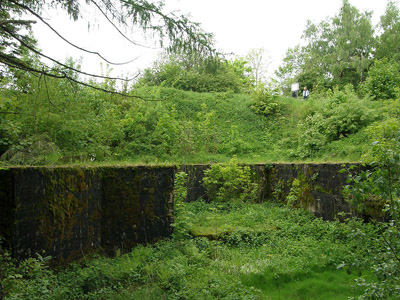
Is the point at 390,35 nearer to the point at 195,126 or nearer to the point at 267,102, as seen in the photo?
the point at 267,102

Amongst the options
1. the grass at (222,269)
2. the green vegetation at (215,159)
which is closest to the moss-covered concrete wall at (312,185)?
the green vegetation at (215,159)

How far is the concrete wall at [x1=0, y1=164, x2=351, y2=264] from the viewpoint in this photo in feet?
14.3

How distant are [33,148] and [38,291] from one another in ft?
12.8

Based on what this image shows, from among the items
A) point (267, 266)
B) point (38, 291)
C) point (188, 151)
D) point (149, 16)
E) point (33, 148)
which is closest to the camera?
point (38, 291)

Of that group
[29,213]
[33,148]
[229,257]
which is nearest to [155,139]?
[33,148]

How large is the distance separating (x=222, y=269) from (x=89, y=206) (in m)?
2.54

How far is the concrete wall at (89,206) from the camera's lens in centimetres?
437

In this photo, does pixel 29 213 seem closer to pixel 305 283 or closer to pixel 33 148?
pixel 33 148

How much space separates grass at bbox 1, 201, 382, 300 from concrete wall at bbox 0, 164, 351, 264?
37 centimetres

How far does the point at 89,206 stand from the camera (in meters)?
5.71

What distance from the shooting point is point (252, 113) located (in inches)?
765

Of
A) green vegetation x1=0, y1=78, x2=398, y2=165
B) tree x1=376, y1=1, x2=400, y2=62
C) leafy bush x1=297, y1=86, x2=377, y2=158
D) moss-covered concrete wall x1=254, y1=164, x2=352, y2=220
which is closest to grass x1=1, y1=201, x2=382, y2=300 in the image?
moss-covered concrete wall x1=254, y1=164, x2=352, y2=220

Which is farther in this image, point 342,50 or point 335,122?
point 342,50

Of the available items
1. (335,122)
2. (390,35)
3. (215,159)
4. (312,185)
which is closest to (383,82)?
(335,122)
